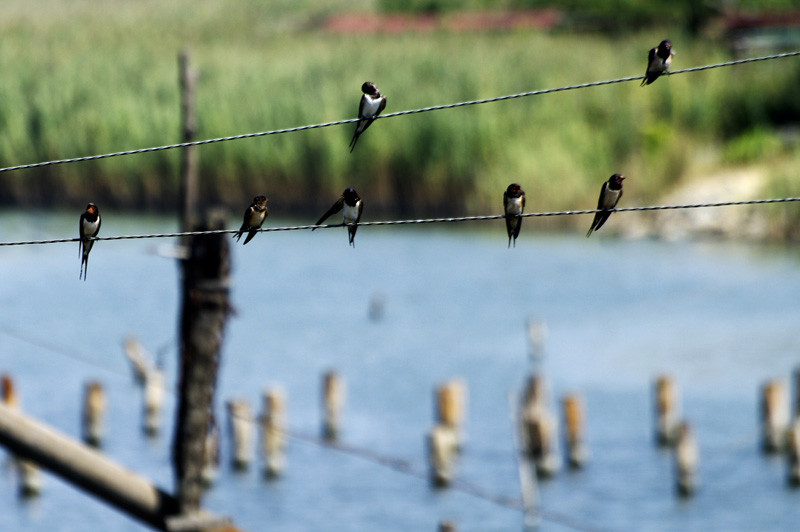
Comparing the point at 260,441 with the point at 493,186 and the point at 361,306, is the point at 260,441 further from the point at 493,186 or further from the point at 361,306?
the point at 493,186

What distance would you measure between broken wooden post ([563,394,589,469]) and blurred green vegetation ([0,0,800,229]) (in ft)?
75.2

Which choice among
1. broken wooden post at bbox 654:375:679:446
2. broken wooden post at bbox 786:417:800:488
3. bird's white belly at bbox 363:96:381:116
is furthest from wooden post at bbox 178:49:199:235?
bird's white belly at bbox 363:96:381:116

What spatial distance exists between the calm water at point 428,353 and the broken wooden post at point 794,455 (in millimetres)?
436

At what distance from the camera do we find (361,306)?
1876 inches

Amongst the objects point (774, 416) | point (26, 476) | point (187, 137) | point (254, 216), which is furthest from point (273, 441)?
point (254, 216)

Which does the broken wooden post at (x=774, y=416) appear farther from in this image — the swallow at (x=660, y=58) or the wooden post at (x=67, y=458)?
the swallow at (x=660, y=58)

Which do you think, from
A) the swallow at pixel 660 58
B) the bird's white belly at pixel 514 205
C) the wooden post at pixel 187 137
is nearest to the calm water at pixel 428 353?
the wooden post at pixel 187 137

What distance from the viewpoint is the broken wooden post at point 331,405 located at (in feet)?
108

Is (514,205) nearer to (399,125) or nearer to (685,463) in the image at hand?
(685,463)

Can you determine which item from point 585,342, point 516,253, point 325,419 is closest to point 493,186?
point 516,253

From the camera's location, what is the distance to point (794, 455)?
1164 inches

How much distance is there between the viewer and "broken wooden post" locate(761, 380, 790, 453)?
3019 cm

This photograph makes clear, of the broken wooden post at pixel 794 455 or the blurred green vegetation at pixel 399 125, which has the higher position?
the blurred green vegetation at pixel 399 125

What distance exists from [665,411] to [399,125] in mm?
27095
